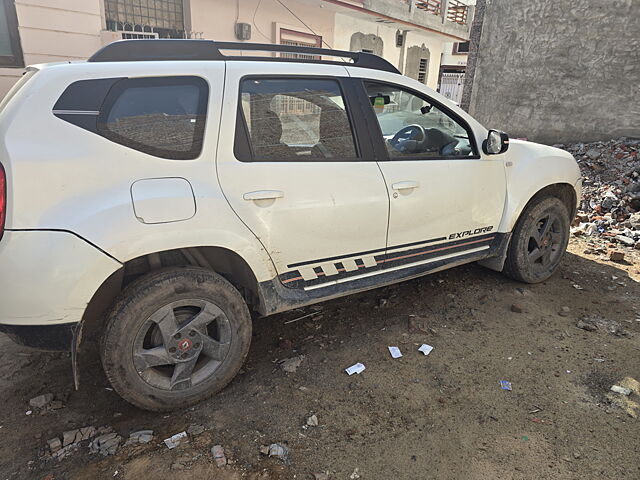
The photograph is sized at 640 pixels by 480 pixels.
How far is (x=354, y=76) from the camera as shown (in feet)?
9.91

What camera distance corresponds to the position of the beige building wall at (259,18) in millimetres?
9156

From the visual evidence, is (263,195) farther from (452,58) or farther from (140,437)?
(452,58)

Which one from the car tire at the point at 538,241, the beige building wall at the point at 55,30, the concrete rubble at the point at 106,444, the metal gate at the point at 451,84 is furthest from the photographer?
the metal gate at the point at 451,84

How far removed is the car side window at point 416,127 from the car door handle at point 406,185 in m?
0.18

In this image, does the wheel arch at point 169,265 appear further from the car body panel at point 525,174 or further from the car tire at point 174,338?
the car body panel at point 525,174

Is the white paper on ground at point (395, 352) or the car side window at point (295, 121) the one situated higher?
the car side window at point (295, 121)

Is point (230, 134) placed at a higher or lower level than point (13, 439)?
higher

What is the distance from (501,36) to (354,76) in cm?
870

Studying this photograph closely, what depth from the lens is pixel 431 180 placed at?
3.23 metres

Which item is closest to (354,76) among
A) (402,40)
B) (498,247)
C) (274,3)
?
(498,247)

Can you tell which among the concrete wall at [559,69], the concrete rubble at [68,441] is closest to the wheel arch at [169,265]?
the concrete rubble at [68,441]

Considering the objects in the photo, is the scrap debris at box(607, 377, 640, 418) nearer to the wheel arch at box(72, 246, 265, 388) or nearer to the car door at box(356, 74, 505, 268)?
the car door at box(356, 74, 505, 268)

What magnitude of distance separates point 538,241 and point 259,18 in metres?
8.82

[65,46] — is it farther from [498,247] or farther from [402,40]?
[402,40]
